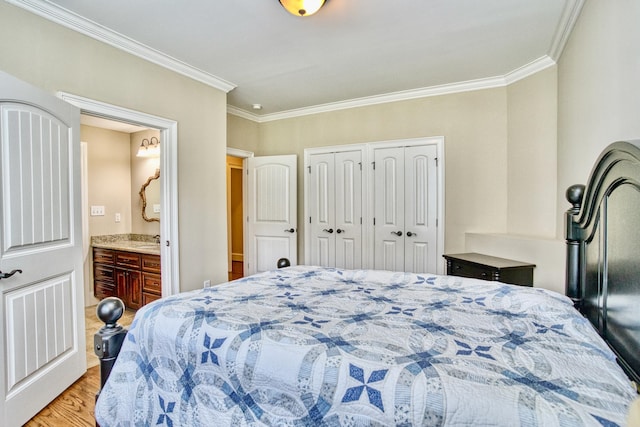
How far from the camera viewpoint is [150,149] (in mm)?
4332

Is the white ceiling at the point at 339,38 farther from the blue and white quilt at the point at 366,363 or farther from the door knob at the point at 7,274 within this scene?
the blue and white quilt at the point at 366,363

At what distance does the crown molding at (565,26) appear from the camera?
218cm

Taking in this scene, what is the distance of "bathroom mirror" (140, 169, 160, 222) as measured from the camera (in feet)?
14.5

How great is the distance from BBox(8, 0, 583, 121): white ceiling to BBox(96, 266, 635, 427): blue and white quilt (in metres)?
1.88

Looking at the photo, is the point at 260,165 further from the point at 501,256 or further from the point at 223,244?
the point at 501,256

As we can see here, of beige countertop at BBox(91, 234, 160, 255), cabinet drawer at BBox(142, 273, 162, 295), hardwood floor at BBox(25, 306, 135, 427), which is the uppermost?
beige countertop at BBox(91, 234, 160, 255)

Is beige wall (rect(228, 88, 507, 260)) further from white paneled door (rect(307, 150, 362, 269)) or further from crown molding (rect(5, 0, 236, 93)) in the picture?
crown molding (rect(5, 0, 236, 93))

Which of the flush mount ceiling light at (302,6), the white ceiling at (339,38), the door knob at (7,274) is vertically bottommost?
the door knob at (7,274)

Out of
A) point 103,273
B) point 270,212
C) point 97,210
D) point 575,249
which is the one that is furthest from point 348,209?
point 97,210

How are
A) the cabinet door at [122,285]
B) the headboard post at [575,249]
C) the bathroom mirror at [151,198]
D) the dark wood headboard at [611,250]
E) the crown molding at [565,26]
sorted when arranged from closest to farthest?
the dark wood headboard at [611,250], the headboard post at [575,249], the crown molding at [565,26], the cabinet door at [122,285], the bathroom mirror at [151,198]

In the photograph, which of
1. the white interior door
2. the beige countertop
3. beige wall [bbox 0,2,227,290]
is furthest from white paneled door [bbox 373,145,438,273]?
the beige countertop

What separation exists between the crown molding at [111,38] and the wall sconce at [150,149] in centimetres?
138

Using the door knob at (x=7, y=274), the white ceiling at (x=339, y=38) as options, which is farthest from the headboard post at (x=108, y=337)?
the white ceiling at (x=339, y=38)

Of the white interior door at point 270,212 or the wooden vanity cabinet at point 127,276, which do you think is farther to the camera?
the white interior door at point 270,212
